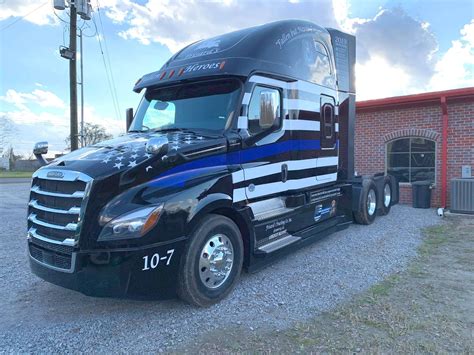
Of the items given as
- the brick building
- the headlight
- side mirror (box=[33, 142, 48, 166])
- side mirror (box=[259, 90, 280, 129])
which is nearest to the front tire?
the headlight

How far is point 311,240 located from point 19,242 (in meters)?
5.39

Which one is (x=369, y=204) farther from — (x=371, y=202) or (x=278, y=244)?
(x=278, y=244)

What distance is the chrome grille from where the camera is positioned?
338 cm

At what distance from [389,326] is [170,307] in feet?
7.26

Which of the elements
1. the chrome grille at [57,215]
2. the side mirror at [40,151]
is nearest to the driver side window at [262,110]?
the chrome grille at [57,215]

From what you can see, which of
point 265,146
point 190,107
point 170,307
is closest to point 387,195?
point 265,146

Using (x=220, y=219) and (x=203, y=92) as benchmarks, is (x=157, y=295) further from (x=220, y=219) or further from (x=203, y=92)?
(x=203, y=92)

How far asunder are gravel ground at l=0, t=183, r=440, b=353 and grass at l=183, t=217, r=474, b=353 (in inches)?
7.3

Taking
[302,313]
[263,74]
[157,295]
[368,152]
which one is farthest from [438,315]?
[368,152]

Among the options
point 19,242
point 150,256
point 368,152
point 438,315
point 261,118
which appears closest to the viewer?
point 150,256

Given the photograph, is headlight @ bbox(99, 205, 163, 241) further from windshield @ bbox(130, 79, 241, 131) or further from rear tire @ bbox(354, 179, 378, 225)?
rear tire @ bbox(354, 179, 378, 225)

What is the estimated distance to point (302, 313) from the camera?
12.5 ft

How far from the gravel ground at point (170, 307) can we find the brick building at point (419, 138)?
5158 millimetres

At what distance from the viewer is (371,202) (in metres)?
8.29
